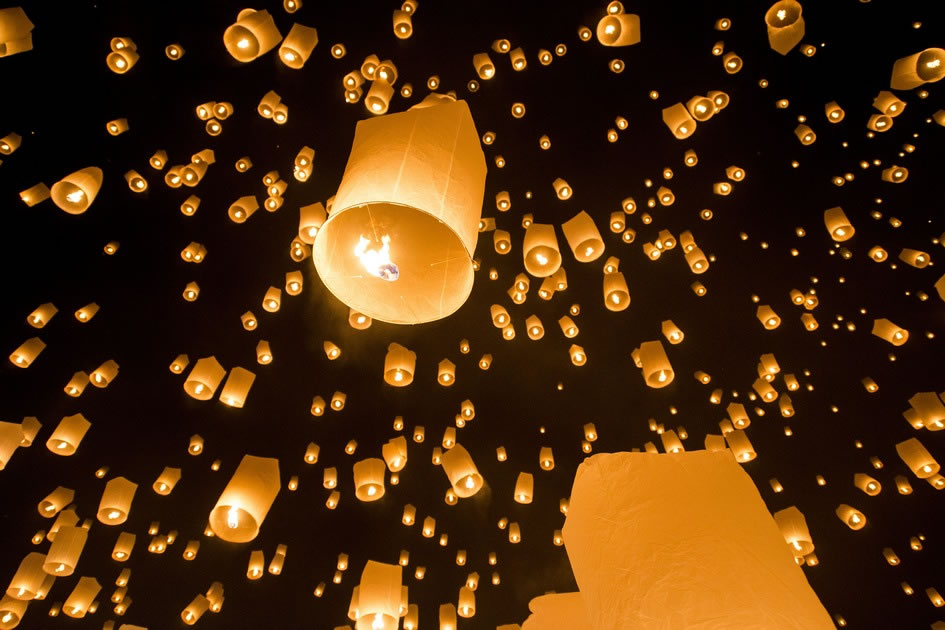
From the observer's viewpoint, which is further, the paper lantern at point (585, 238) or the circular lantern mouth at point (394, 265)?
the paper lantern at point (585, 238)

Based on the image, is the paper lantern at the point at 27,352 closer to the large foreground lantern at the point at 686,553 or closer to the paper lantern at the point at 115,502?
the paper lantern at the point at 115,502

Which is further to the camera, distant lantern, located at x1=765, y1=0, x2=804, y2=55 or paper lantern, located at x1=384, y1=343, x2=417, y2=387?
paper lantern, located at x1=384, y1=343, x2=417, y2=387

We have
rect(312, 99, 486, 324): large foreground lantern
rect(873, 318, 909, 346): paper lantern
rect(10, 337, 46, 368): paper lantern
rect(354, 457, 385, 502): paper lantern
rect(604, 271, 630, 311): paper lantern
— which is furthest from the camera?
rect(873, 318, 909, 346): paper lantern

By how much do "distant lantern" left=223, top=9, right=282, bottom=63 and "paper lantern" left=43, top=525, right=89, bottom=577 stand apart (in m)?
3.32

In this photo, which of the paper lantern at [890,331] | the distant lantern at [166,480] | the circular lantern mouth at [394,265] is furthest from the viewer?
the distant lantern at [166,480]

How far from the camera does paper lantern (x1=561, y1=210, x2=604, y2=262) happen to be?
311 cm

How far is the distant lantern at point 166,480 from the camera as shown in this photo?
4414mm

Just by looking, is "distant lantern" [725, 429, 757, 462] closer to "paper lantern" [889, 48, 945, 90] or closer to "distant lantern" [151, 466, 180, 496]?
"paper lantern" [889, 48, 945, 90]

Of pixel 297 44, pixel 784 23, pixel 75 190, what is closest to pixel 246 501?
pixel 75 190

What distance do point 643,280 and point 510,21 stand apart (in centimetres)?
226

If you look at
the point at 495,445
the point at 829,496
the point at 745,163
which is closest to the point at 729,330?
the point at 745,163

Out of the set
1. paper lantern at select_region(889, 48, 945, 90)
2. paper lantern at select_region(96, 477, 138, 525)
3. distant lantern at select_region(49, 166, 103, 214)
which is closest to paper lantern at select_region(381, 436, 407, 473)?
paper lantern at select_region(96, 477, 138, 525)

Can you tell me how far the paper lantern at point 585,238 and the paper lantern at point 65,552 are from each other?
3.80m

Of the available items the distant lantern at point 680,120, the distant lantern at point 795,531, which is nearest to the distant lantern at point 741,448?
the distant lantern at point 795,531
